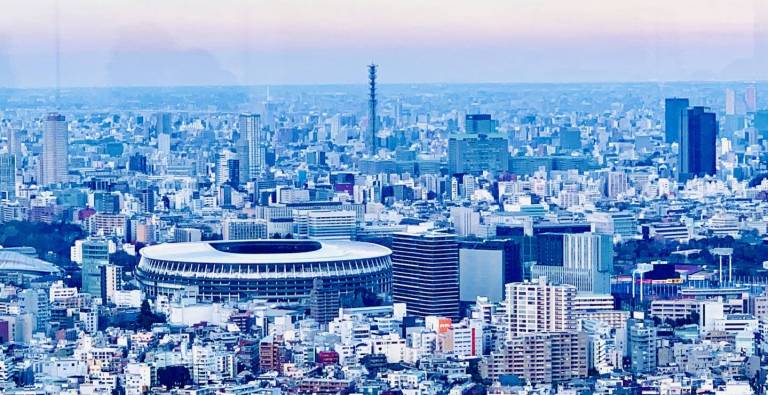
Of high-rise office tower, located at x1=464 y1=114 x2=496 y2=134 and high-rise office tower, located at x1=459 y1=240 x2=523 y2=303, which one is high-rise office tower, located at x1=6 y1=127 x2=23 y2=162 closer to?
high-rise office tower, located at x1=464 y1=114 x2=496 y2=134

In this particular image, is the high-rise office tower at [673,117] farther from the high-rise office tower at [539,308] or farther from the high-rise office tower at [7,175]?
the high-rise office tower at [539,308]

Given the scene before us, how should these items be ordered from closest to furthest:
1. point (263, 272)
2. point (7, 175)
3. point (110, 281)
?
1. point (263, 272)
2. point (110, 281)
3. point (7, 175)

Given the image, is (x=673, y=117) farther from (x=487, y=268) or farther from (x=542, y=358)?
(x=542, y=358)

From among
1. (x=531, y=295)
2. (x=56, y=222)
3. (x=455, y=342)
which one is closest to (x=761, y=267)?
(x=531, y=295)

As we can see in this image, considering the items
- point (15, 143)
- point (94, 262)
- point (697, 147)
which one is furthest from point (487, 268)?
point (697, 147)

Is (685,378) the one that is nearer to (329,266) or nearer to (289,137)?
(329,266)

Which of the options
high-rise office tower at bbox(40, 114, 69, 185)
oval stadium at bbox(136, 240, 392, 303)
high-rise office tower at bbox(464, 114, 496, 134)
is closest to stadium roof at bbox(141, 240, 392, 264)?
oval stadium at bbox(136, 240, 392, 303)

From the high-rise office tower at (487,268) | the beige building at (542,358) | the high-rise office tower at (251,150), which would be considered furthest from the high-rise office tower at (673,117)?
the beige building at (542,358)
